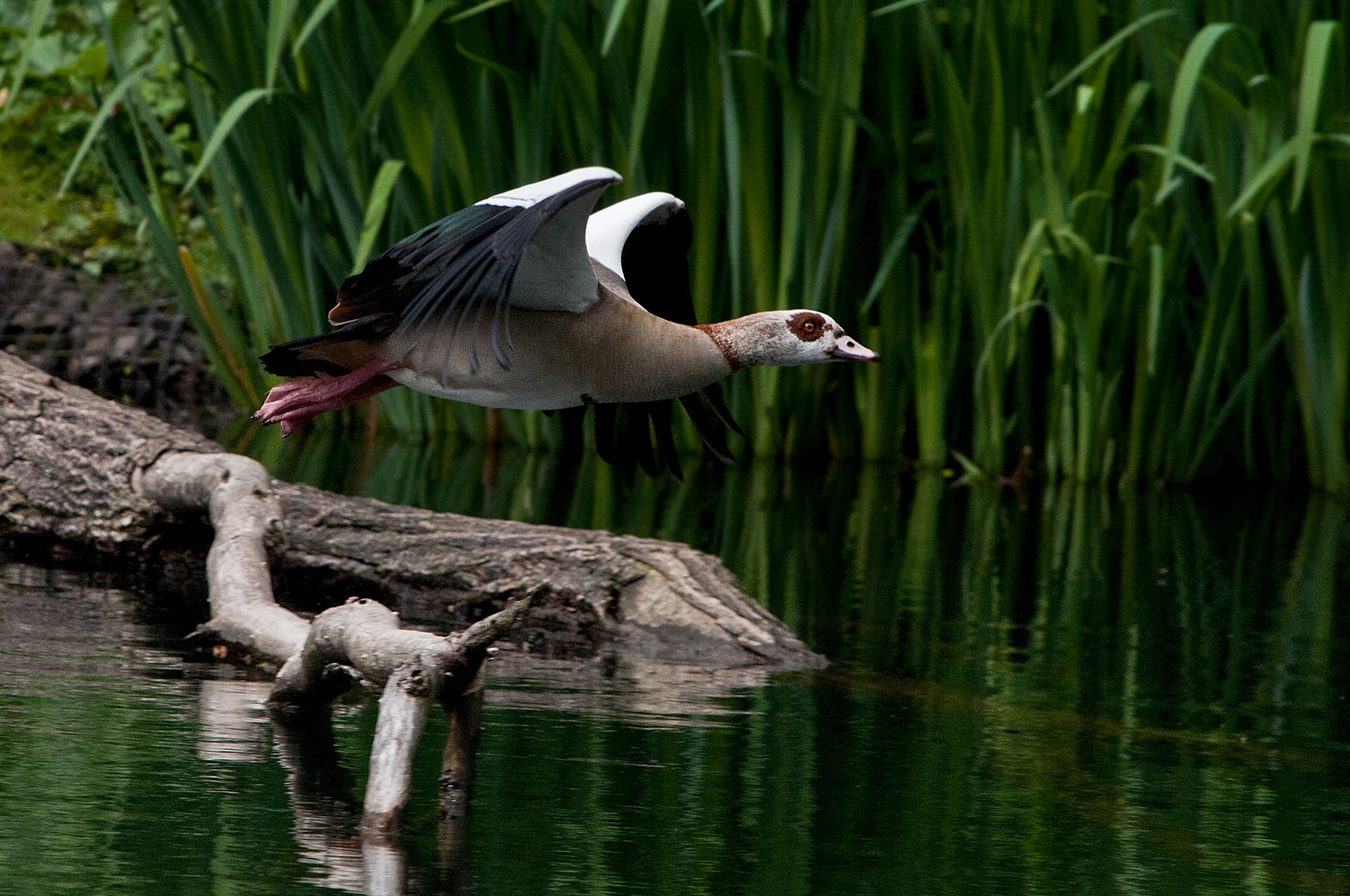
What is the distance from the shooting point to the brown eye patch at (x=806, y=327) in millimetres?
3639

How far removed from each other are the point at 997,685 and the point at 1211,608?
1.98m

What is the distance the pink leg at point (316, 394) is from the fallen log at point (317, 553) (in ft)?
2.18

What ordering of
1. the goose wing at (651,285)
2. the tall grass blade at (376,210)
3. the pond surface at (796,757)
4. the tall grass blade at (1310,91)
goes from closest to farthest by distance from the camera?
the pond surface at (796,757), the goose wing at (651,285), the tall grass blade at (1310,91), the tall grass blade at (376,210)

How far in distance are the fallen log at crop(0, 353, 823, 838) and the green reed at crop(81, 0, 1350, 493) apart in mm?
2232

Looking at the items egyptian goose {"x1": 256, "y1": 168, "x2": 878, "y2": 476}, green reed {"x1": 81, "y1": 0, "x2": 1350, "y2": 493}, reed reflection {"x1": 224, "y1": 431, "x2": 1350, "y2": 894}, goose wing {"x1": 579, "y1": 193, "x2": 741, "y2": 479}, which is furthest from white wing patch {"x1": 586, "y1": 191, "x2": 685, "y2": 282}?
green reed {"x1": 81, "y1": 0, "x2": 1350, "y2": 493}

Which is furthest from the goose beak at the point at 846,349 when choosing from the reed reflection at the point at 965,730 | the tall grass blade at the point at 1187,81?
the tall grass blade at the point at 1187,81

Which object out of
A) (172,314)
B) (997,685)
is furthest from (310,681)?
(172,314)

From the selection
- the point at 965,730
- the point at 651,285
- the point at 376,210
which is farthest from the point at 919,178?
the point at 651,285

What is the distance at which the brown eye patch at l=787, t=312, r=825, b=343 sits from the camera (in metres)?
3.64

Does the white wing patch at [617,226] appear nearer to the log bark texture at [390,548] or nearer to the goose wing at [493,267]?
the goose wing at [493,267]

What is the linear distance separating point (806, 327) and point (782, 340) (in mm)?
63

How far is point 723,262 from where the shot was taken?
33.4ft

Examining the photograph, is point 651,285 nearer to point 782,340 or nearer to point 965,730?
point 782,340

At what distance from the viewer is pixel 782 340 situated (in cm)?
362
